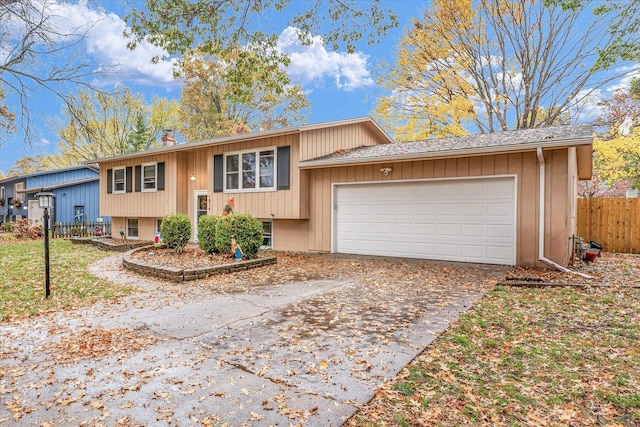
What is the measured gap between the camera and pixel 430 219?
358 inches

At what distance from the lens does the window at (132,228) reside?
1584 centimetres

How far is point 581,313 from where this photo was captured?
15.2 feet

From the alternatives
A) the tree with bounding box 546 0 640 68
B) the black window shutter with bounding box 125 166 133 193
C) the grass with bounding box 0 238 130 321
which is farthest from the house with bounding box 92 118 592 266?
the grass with bounding box 0 238 130 321

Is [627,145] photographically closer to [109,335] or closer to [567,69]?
[567,69]

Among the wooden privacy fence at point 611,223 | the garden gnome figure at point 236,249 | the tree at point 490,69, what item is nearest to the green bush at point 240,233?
the garden gnome figure at point 236,249

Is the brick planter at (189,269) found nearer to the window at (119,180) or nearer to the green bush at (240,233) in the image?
the green bush at (240,233)

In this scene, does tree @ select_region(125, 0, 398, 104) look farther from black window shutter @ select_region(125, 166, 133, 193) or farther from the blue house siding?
the blue house siding

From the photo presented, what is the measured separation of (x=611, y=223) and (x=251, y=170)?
12141 millimetres

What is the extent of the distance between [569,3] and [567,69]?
10.9m

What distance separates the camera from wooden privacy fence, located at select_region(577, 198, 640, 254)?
11698 mm

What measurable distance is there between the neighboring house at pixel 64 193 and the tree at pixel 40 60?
1401 centimetres

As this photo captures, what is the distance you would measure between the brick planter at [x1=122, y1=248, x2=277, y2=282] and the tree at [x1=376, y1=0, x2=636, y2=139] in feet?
41.3

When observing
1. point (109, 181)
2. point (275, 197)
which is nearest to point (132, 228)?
point (109, 181)

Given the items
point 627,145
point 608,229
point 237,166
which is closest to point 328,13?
point 237,166
